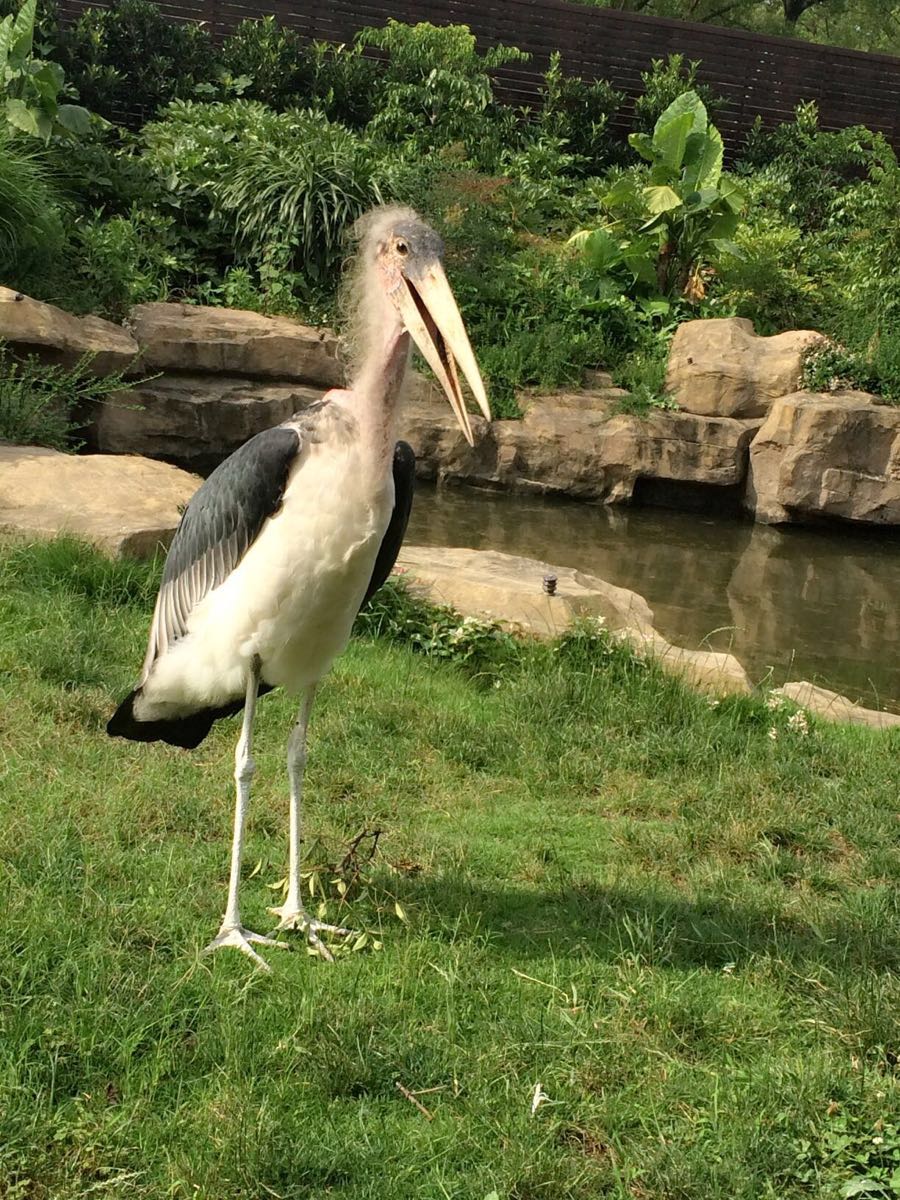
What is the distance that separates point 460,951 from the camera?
10.6 feet

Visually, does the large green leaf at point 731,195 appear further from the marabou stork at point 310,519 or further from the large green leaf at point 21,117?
the marabou stork at point 310,519

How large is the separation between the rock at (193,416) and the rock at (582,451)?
43.4 inches

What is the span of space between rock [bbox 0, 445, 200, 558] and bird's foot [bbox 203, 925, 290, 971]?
9.05 ft

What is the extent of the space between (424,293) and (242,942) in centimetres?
160

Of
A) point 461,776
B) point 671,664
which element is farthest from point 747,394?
point 461,776

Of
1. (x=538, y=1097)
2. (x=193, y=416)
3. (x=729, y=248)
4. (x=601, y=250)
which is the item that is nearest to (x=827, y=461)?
(x=729, y=248)

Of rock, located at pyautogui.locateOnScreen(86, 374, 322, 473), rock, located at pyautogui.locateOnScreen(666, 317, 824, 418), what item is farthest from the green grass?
rock, located at pyautogui.locateOnScreen(666, 317, 824, 418)

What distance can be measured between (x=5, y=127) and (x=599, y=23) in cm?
962

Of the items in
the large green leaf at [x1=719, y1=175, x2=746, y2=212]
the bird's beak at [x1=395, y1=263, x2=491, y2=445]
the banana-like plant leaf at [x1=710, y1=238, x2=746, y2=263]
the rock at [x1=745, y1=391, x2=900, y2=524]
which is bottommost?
the rock at [x1=745, y1=391, x2=900, y2=524]

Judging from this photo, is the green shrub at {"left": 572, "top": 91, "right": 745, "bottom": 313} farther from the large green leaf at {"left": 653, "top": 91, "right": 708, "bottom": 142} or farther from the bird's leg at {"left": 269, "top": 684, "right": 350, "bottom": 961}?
the bird's leg at {"left": 269, "top": 684, "right": 350, "bottom": 961}

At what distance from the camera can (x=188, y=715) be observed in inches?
144

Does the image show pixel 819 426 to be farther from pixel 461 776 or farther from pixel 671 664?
pixel 461 776

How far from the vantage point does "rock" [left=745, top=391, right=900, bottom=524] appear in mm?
10352

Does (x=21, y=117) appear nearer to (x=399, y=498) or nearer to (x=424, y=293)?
(x=399, y=498)
